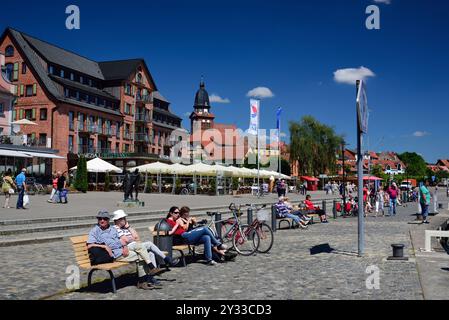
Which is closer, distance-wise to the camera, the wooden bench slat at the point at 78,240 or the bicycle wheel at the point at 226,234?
the wooden bench slat at the point at 78,240

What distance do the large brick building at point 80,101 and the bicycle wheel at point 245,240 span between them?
1395 inches

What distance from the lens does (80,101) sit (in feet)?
184

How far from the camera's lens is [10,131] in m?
42.7

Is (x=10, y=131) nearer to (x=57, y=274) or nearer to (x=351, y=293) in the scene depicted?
(x=57, y=274)

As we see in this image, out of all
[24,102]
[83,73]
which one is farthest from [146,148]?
[24,102]

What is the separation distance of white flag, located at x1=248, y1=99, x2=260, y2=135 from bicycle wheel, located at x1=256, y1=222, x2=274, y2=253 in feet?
98.4

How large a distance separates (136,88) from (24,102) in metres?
17.2

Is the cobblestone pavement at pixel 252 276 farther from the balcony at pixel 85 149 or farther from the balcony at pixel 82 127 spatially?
the balcony at pixel 85 149

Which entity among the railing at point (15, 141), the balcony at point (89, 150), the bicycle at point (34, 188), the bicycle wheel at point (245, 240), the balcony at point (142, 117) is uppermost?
the balcony at point (142, 117)

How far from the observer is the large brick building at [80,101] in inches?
2056

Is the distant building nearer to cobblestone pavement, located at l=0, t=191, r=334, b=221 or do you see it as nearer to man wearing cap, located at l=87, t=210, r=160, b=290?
cobblestone pavement, located at l=0, t=191, r=334, b=221

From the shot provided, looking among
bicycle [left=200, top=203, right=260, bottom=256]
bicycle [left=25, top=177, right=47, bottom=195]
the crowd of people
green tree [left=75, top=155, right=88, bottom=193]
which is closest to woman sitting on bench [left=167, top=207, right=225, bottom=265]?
the crowd of people

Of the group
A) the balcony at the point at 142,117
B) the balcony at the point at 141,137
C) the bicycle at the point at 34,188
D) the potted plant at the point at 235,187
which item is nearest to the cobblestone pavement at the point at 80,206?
the bicycle at the point at 34,188

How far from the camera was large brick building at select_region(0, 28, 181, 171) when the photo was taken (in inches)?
2056
